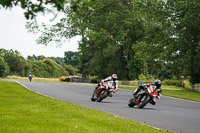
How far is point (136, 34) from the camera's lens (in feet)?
208

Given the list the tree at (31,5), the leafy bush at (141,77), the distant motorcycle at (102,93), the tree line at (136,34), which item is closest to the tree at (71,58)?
the tree line at (136,34)

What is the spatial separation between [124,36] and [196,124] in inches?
1969

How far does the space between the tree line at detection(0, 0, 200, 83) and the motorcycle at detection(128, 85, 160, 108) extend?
2318 cm

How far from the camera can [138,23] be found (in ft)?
201

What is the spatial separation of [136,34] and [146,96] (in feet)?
150

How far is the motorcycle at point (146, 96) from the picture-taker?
18016 millimetres

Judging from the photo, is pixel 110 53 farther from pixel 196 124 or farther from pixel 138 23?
pixel 196 124

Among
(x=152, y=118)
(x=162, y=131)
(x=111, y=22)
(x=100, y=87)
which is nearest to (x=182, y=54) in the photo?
(x=111, y=22)

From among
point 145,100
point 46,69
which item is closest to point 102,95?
point 145,100

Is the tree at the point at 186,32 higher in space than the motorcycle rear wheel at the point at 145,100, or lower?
higher

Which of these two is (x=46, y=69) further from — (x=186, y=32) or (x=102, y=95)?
(x=102, y=95)

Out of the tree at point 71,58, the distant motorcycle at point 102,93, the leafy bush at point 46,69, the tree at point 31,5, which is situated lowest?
the distant motorcycle at point 102,93

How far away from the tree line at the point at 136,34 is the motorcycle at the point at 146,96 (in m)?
23.2

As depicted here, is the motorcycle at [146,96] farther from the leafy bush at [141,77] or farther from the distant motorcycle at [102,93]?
the leafy bush at [141,77]
